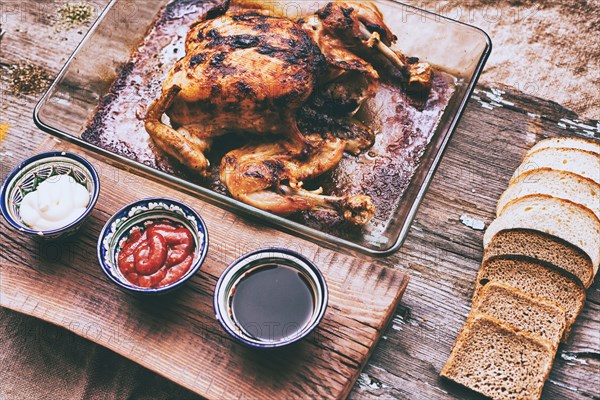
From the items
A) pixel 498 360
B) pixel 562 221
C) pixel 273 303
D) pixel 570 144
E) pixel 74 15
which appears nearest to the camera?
pixel 273 303

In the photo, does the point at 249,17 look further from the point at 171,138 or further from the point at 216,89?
the point at 171,138

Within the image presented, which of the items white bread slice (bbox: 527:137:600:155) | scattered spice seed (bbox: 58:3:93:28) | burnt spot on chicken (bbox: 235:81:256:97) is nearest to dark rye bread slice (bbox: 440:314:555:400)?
white bread slice (bbox: 527:137:600:155)

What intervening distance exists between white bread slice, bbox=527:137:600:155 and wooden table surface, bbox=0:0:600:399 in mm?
202

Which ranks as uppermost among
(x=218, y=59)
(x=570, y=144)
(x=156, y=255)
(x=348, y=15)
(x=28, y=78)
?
(x=348, y=15)

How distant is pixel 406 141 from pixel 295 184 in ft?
2.70

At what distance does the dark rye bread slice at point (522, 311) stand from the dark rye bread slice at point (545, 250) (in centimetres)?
23

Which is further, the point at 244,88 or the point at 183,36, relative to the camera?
the point at 183,36

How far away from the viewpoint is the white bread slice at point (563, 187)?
11.9 feet

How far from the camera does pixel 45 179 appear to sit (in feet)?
12.0

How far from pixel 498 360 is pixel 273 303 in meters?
1.28

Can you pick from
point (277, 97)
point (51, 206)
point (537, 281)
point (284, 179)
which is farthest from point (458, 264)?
point (51, 206)

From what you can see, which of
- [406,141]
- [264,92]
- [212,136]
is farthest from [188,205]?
[406,141]

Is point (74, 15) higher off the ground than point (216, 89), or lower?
higher

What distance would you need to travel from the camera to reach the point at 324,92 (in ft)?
13.0
